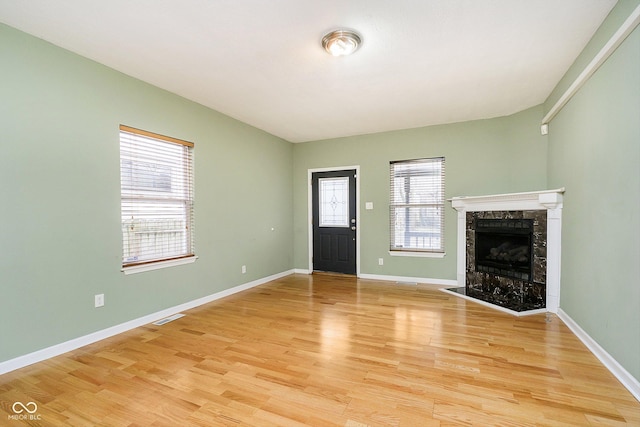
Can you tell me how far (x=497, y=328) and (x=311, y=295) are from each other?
2396 millimetres

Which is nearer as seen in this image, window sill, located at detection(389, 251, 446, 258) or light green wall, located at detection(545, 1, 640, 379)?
light green wall, located at detection(545, 1, 640, 379)

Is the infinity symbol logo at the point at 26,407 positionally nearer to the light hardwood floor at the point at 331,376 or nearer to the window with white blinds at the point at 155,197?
the light hardwood floor at the point at 331,376

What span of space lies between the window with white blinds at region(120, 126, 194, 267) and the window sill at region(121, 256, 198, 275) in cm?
5

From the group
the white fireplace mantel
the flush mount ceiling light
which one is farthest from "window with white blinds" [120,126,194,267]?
the white fireplace mantel

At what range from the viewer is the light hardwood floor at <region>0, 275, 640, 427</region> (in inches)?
69.6

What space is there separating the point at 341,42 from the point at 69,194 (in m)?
2.75

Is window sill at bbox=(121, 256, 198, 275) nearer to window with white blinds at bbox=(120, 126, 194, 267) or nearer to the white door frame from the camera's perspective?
window with white blinds at bbox=(120, 126, 194, 267)

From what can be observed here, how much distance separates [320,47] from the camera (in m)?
2.57

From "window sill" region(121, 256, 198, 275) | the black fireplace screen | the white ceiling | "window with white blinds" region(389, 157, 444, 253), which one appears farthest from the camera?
"window with white blinds" region(389, 157, 444, 253)

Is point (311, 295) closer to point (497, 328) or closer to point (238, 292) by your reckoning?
point (238, 292)

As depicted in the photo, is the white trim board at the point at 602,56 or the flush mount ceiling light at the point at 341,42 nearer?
the white trim board at the point at 602,56

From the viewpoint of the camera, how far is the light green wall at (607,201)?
1.96 meters

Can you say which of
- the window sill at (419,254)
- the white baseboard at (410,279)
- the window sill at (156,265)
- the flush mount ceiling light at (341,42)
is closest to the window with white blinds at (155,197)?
the window sill at (156,265)

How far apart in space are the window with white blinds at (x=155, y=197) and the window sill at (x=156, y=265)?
51 millimetres
